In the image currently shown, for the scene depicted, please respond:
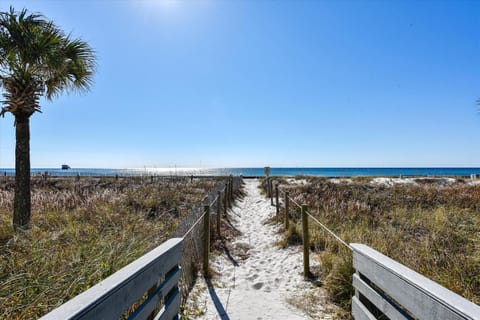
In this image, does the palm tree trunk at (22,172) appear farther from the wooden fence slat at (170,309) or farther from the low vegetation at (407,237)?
the low vegetation at (407,237)

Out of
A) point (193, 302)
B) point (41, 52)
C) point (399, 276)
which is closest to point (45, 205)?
point (41, 52)

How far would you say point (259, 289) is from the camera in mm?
4289

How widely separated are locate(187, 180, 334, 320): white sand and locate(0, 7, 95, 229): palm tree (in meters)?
4.37

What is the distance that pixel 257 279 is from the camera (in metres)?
4.66

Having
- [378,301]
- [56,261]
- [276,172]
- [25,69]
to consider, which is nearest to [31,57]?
[25,69]

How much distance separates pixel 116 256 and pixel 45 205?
20.2 feet

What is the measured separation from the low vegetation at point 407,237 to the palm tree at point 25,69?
635 centimetres

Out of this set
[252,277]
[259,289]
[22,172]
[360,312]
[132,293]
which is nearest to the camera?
[132,293]

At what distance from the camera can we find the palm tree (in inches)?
226

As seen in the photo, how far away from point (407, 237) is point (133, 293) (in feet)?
20.1

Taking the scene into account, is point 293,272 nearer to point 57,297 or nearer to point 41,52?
point 57,297

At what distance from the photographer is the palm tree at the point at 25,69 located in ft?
18.8

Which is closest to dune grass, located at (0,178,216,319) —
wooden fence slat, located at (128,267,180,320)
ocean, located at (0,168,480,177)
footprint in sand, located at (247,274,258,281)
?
Result: wooden fence slat, located at (128,267,180,320)

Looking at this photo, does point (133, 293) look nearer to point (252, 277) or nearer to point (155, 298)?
point (155, 298)
